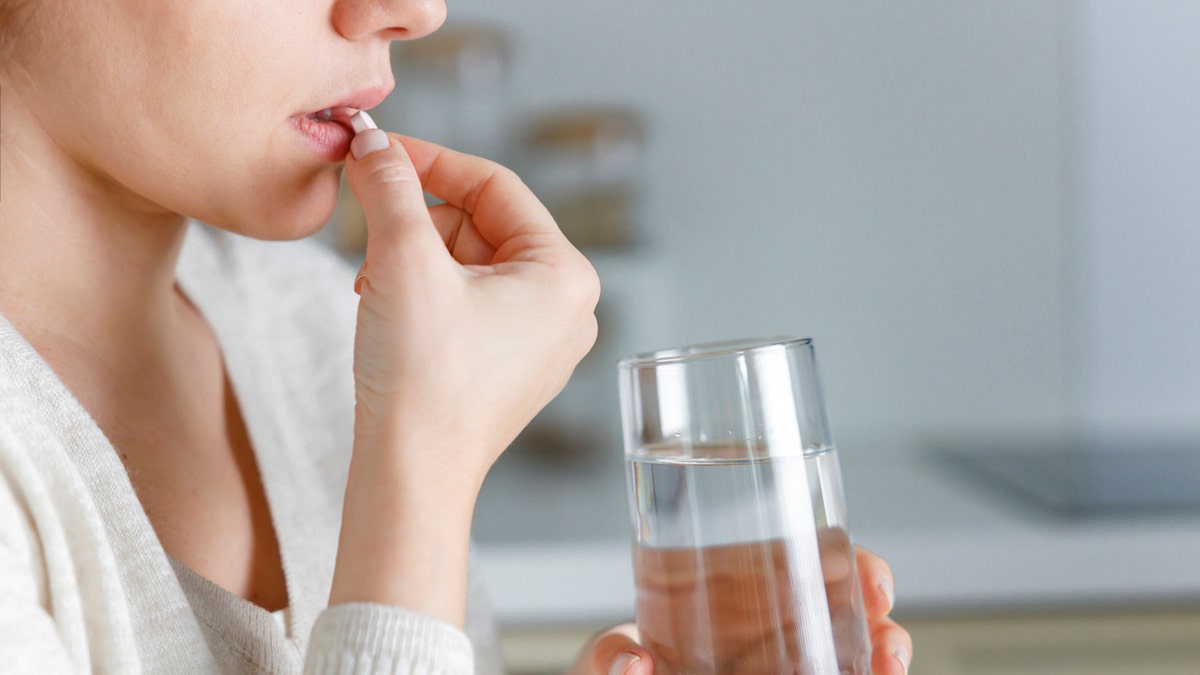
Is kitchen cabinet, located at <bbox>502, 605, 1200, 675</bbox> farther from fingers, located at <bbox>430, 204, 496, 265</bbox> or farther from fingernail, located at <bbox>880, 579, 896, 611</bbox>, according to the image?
fingers, located at <bbox>430, 204, 496, 265</bbox>

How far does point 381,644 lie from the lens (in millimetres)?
431

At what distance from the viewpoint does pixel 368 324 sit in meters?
0.48

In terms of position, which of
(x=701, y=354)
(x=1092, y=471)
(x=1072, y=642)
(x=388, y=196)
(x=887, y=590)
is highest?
(x=388, y=196)

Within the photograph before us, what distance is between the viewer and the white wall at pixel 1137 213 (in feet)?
5.19

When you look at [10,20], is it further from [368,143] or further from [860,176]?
[860,176]

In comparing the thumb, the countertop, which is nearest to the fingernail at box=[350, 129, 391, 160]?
the thumb

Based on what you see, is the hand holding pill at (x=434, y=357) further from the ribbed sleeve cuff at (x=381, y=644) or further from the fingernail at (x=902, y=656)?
the fingernail at (x=902, y=656)

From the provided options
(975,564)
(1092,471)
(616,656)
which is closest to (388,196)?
(616,656)

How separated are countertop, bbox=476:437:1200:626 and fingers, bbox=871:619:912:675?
642mm

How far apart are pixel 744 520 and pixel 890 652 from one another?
19cm

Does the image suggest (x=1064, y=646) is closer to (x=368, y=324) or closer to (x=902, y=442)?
(x=902, y=442)

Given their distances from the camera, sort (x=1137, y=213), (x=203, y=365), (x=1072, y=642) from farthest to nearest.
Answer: (x=1137, y=213), (x=1072, y=642), (x=203, y=365)

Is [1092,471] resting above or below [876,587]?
below

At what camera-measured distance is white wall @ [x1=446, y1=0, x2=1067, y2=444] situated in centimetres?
155
